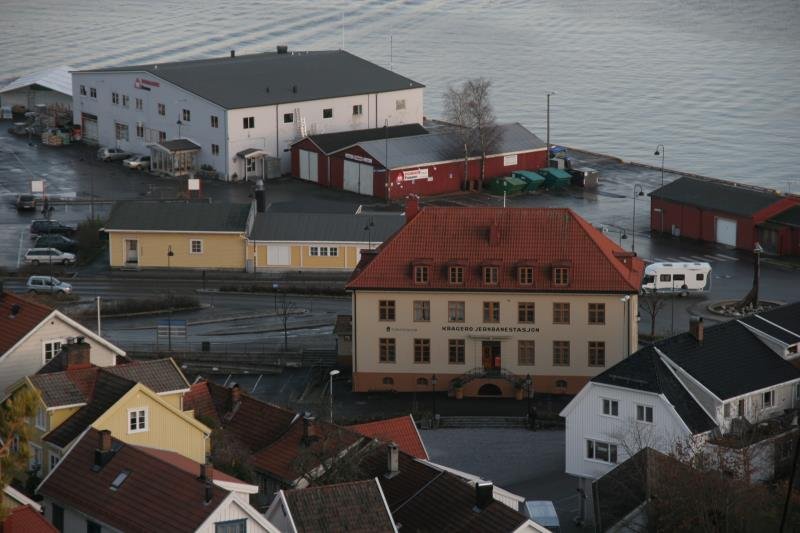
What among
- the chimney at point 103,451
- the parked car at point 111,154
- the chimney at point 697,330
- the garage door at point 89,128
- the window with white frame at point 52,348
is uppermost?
the garage door at point 89,128

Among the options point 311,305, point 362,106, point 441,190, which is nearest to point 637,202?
point 441,190

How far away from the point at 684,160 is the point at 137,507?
229 ft

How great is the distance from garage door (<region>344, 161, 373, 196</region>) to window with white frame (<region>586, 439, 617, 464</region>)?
3715cm

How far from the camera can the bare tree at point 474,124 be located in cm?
8594

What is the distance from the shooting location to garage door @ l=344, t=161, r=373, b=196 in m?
84.2

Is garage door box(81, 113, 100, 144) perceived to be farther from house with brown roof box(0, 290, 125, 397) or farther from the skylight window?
the skylight window

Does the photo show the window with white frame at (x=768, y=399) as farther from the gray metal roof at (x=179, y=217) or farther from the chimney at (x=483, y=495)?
the gray metal roof at (x=179, y=217)

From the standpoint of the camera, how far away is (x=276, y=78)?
301 ft

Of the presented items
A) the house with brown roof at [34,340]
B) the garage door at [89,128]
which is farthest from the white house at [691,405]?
the garage door at [89,128]

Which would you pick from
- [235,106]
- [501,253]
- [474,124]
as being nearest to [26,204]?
[235,106]

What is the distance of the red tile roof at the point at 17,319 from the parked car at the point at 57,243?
23057 mm

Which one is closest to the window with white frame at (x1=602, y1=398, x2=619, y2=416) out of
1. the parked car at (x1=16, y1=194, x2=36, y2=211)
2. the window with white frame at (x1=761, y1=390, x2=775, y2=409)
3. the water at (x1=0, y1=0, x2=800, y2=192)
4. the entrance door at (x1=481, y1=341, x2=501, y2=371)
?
the window with white frame at (x1=761, y1=390, x2=775, y2=409)

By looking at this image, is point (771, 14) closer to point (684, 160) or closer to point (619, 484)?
point (684, 160)

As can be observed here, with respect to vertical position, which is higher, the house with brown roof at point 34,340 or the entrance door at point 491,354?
the house with brown roof at point 34,340
